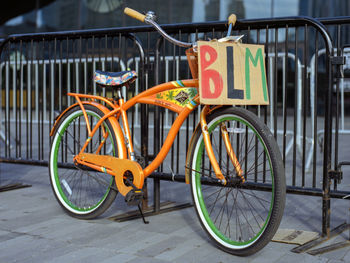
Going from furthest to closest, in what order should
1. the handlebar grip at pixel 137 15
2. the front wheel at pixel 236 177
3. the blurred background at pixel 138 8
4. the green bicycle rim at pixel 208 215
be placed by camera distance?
the blurred background at pixel 138 8, the handlebar grip at pixel 137 15, the green bicycle rim at pixel 208 215, the front wheel at pixel 236 177

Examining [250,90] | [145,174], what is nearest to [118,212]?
[145,174]

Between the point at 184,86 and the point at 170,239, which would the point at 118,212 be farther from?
the point at 184,86

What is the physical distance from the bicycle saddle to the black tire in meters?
0.26

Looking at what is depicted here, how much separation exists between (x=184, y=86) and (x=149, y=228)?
1079 millimetres

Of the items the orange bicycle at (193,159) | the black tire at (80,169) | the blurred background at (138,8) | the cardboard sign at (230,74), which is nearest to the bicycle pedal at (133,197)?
the orange bicycle at (193,159)

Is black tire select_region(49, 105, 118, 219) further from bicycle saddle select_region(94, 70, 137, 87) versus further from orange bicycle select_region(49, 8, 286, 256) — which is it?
bicycle saddle select_region(94, 70, 137, 87)

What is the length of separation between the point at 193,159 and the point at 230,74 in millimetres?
608

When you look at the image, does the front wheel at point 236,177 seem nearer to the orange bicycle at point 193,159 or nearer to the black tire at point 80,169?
the orange bicycle at point 193,159

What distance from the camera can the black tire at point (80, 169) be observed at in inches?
154

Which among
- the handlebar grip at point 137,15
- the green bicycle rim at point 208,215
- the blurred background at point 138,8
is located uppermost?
the blurred background at point 138,8

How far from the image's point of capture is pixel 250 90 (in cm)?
322

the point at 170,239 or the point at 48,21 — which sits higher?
the point at 48,21

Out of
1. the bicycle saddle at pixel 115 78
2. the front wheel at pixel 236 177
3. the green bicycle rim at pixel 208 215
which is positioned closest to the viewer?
the front wheel at pixel 236 177

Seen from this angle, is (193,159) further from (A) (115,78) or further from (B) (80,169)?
(B) (80,169)
